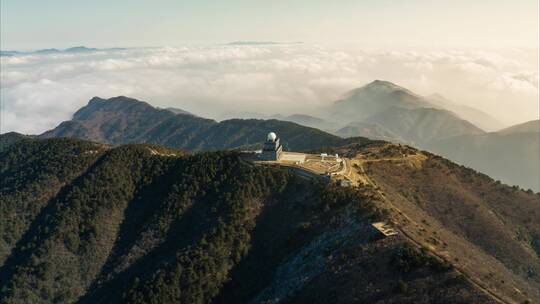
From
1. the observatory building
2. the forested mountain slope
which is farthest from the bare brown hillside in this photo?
the observatory building

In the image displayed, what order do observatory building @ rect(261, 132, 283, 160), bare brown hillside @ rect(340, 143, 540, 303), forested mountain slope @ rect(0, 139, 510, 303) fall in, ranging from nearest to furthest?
1. forested mountain slope @ rect(0, 139, 510, 303)
2. bare brown hillside @ rect(340, 143, 540, 303)
3. observatory building @ rect(261, 132, 283, 160)

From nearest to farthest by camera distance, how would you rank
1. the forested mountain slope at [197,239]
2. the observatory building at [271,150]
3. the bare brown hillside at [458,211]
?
1. the forested mountain slope at [197,239]
2. the bare brown hillside at [458,211]
3. the observatory building at [271,150]

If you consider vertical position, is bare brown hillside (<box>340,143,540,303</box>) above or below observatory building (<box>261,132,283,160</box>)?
below

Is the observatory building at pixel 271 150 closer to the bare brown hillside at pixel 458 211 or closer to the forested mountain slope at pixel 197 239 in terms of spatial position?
the forested mountain slope at pixel 197 239

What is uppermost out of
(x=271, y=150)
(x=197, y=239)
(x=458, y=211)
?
(x=271, y=150)

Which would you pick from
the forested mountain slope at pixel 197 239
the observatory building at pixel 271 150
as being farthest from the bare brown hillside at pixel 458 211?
the observatory building at pixel 271 150

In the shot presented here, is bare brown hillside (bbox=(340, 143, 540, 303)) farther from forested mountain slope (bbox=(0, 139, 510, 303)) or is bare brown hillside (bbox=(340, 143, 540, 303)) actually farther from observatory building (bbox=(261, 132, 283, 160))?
observatory building (bbox=(261, 132, 283, 160))

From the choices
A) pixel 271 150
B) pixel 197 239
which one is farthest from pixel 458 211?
pixel 197 239

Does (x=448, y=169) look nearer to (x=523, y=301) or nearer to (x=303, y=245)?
(x=303, y=245)

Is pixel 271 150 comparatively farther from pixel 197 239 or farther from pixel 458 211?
pixel 458 211

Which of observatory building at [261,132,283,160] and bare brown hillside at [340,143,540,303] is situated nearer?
bare brown hillside at [340,143,540,303]

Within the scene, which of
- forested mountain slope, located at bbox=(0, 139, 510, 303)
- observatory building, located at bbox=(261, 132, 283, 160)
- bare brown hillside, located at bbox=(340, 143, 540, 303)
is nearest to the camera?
forested mountain slope, located at bbox=(0, 139, 510, 303)
